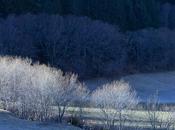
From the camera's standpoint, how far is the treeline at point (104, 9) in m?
74.2

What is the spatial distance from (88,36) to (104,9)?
620 inches

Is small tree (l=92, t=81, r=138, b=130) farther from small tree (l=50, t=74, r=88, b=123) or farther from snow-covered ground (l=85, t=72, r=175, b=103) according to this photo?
snow-covered ground (l=85, t=72, r=175, b=103)

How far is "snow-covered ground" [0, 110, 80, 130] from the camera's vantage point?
101 feet

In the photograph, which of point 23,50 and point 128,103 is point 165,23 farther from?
point 128,103

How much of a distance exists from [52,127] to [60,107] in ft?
11.9

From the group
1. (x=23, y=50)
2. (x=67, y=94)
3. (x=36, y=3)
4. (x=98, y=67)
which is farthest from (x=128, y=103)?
(x=36, y=3)

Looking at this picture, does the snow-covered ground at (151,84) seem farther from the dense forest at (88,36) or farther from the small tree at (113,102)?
the small tree at (113,102)

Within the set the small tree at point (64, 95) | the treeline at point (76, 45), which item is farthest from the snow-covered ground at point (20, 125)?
the treeline at point (76, 45)

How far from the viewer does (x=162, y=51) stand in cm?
7900

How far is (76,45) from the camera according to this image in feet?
217

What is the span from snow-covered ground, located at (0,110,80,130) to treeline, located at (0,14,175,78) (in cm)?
2344

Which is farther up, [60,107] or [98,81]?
[98,81]

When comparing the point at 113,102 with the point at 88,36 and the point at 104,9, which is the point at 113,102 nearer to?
the point at 88,36

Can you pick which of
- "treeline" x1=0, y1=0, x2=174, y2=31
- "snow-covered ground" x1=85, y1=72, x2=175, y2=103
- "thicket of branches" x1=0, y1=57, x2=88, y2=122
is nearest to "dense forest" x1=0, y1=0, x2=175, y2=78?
"treeline" x1=0, y1=0, x2=174, y2=31
